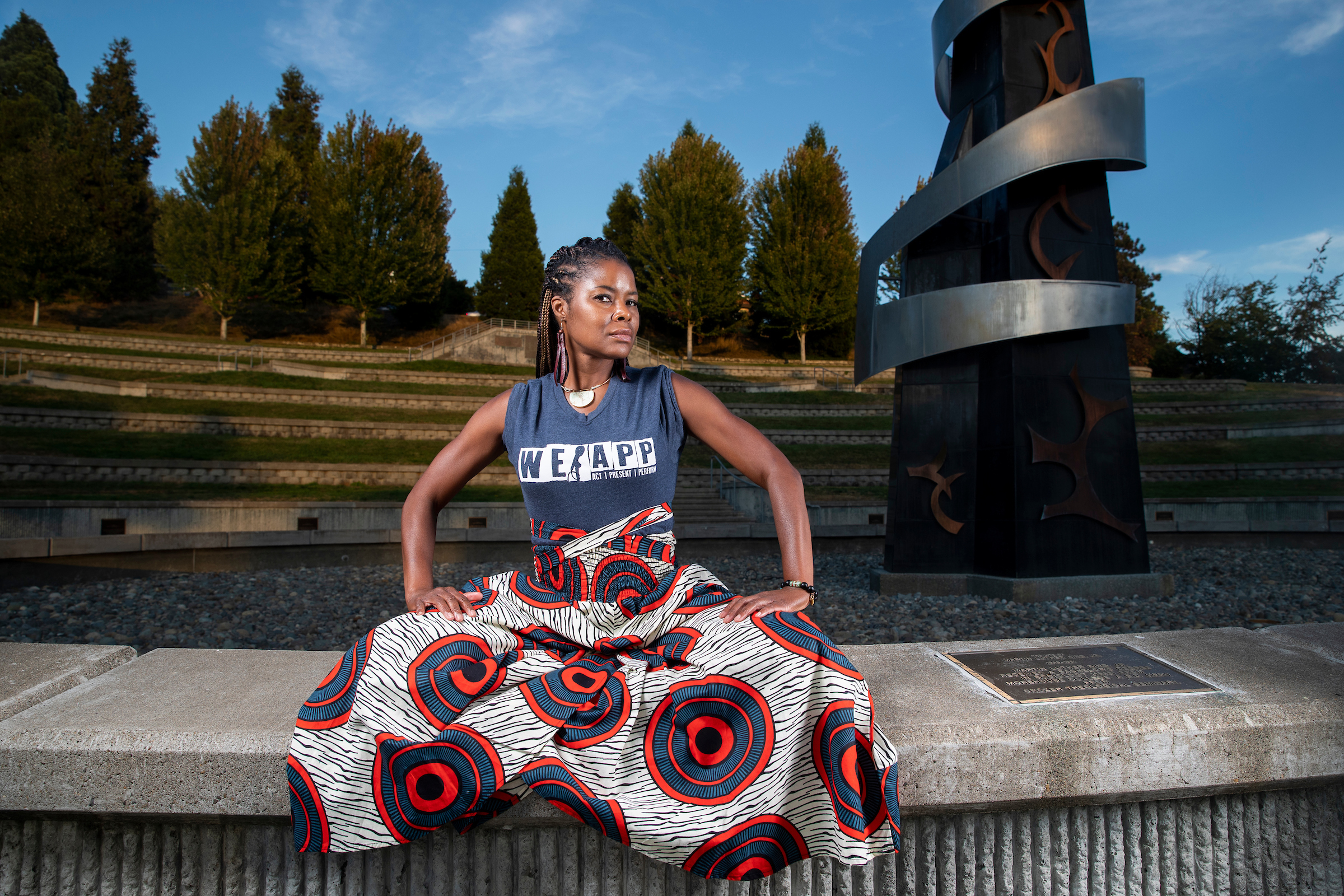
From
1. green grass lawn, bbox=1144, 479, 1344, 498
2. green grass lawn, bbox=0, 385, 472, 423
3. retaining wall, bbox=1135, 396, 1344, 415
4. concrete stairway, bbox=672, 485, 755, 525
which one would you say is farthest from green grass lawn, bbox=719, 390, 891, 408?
green grass lawn, bbox=1144, 479, 1344, 498

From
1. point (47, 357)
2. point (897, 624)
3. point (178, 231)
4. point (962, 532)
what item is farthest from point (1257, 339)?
point (178, 231)

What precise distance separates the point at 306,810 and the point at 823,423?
1962 centimetres

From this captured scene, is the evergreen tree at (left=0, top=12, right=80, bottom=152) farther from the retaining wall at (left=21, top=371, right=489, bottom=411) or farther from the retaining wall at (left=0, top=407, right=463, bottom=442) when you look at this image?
the retaining wall at (left=0, top=407, right=463, bottom=442)

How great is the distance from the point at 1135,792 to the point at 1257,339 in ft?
111

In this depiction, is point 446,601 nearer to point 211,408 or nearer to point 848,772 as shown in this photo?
point 848,772

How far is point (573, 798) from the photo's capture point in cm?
141

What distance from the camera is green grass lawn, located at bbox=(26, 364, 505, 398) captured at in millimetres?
17797

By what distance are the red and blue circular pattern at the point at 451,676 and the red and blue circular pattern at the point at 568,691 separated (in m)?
0.09

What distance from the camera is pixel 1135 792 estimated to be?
171cm

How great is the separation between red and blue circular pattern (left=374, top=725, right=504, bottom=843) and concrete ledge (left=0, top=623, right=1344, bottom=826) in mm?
153

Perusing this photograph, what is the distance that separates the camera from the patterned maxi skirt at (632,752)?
1.38m

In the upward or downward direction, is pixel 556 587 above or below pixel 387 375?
below

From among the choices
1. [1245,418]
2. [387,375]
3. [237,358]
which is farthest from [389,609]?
[237,358]

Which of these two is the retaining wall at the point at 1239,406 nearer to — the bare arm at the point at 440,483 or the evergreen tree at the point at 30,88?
the bare arm at the point at 440,483
